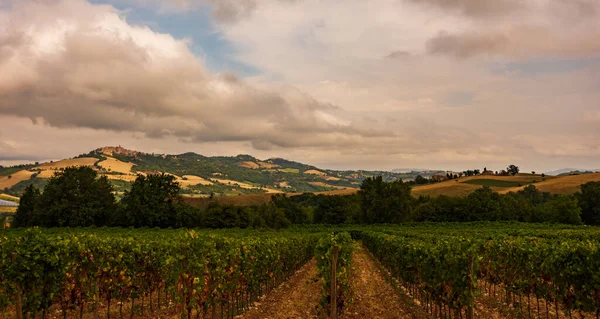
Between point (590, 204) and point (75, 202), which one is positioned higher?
point (590, 204)

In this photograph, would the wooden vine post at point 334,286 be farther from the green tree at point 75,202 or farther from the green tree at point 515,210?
the green tree at point 515,210

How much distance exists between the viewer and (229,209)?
73625 millimetres

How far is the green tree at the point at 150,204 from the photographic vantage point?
221 feet

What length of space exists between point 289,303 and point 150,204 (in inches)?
2199

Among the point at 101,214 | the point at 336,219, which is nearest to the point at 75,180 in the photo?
the point at 101,214

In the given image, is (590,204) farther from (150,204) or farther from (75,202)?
(75,202)

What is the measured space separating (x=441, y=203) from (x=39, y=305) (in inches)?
3578

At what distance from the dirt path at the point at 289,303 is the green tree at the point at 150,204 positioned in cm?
4869

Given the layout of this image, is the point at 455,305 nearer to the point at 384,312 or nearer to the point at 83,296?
the point at 384,312

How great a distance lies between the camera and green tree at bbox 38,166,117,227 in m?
67.1

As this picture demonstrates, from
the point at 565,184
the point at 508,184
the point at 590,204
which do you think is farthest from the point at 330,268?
the point at 508,184

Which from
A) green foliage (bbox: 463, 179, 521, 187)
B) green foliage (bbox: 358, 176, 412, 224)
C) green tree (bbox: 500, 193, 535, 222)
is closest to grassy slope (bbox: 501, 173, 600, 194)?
green foliage (bbox: 463, 179, 521, 187)

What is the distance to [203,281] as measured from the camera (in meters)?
13.2

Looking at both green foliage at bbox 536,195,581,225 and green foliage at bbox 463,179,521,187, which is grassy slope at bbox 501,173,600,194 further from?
green foliage at bbox 536,195,581,225
